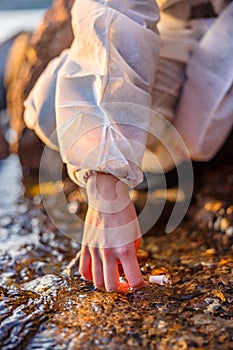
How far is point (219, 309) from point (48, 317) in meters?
0.35

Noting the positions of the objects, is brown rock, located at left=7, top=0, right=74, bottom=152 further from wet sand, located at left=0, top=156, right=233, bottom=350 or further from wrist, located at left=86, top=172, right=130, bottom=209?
wrist, located at left=86, top=172, right=130, bottom=209

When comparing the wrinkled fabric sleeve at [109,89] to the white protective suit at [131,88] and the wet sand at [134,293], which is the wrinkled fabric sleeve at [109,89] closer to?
the white protective suit at [131,88]

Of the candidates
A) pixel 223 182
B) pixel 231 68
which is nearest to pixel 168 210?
pixel 223 182

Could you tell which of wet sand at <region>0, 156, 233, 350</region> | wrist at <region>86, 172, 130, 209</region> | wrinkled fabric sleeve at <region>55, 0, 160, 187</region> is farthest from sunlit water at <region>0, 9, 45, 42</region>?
wrist at <region>86, 172, 130, 209</region>

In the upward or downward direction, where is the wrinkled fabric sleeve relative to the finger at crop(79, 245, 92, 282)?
upward

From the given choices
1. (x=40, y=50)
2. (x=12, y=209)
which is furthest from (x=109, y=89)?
(x=40, y=50)

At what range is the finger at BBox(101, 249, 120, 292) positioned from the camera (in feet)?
3.80

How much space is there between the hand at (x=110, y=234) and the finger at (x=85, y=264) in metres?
0.01

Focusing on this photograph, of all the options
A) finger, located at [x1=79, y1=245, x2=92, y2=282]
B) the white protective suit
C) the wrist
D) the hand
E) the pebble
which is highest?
the white protective suit

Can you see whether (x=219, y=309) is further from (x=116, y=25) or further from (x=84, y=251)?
(x=116, y=25)

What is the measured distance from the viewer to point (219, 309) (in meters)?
1.08

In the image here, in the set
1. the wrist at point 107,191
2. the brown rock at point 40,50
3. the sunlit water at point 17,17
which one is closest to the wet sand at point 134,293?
the wrist at point 107,191

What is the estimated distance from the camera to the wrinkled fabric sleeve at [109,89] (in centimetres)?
122

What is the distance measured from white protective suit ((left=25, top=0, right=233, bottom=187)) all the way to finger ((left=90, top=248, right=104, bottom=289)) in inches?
7.1
